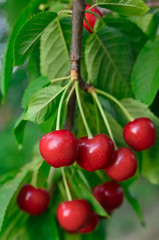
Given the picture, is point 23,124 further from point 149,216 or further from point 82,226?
point 149,216

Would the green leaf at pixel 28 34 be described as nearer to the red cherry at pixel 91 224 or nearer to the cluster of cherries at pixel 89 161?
the cluster of cherries at pixel 89 161

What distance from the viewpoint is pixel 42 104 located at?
67cm

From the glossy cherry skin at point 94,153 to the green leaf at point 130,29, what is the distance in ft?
1.19

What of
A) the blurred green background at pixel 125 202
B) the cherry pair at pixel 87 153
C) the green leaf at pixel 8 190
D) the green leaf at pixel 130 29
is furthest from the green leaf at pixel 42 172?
the blurred green background at pixel 125 202

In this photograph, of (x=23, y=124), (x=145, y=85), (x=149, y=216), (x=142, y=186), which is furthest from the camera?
(x=142, y=186)

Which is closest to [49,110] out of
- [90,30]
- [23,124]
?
[23,124]

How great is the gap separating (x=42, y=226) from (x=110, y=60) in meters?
0.53


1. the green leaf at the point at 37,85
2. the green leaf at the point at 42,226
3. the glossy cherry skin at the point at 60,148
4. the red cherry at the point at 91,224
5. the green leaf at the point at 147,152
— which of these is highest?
the green leaf at the point at 37,85

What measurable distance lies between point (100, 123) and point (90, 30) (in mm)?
256

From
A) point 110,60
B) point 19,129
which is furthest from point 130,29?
point 19,129

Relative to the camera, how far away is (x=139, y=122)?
30.3 inches

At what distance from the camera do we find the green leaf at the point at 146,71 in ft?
2.81

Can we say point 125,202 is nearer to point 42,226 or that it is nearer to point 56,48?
point 42,226

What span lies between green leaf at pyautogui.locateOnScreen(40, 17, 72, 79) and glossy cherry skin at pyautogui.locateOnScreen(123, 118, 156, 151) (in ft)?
0.81
